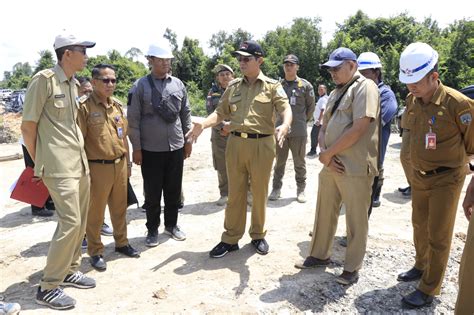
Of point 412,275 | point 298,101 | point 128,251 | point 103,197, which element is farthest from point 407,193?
point 103,197

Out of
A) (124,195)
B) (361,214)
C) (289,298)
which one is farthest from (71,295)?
(361,214)

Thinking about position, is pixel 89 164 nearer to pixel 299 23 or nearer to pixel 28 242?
pixel 28 242

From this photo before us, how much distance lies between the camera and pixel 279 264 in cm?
411

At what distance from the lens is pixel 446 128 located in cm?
308

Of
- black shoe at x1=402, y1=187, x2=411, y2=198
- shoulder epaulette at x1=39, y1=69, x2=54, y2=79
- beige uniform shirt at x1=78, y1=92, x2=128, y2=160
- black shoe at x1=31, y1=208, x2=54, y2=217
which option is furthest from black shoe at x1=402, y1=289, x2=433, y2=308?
black shoe at x1=31, y1=208, x2=54, y2=217

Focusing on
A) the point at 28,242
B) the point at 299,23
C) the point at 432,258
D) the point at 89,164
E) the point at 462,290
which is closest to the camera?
the point at 462,290

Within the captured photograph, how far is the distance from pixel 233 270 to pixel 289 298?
727 mm

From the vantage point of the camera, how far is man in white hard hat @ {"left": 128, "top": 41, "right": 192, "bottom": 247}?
4387mm

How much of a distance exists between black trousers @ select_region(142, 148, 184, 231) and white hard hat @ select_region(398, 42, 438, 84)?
263cm

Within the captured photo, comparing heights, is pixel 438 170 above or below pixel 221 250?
above

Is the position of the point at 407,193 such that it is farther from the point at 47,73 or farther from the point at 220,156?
the point at 47,73

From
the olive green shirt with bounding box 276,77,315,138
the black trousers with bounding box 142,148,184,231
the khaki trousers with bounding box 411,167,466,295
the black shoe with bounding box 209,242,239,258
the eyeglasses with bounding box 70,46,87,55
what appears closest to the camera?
the khaki trousers with bounding box 411,167,466,295

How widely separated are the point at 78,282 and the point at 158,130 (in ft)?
5.78

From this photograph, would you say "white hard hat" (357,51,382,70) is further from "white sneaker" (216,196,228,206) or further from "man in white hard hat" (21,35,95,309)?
"white sneaker" (216,196,228,206)
